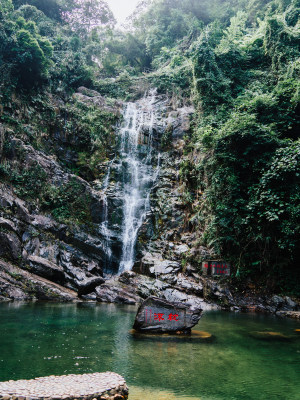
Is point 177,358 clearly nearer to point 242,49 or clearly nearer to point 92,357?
point 92,357

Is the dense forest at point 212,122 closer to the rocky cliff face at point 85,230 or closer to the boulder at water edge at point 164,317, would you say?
the rocky cliff face at point 85,230

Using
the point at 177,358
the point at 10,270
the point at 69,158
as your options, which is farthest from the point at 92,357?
the point at 69,158

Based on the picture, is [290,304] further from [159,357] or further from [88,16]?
[88,16]

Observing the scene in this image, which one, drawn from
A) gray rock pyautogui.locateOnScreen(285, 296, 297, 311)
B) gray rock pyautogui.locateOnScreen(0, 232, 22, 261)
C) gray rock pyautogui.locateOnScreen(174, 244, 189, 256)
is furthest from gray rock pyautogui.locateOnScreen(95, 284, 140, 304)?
gray rock pyautogui.locateOnScreen(285, 296, 297, 311)

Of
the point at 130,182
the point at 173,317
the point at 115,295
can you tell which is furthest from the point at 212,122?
the point at 173,317

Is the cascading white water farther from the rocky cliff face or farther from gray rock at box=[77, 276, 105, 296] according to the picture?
gray rock at box=[77, 276, 105, 296]

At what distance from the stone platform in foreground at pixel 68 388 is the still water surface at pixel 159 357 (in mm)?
383

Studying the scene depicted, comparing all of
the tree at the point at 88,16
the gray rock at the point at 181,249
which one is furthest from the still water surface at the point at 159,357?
the tree at the point at 88,16

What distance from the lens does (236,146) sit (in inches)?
473

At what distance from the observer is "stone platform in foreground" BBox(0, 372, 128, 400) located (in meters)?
2.18

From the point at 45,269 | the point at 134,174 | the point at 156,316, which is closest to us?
the point at 156,316

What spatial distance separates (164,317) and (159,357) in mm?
1811

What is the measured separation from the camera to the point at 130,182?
16.3 metres

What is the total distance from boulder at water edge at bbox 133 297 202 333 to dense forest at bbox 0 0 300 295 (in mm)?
5355
